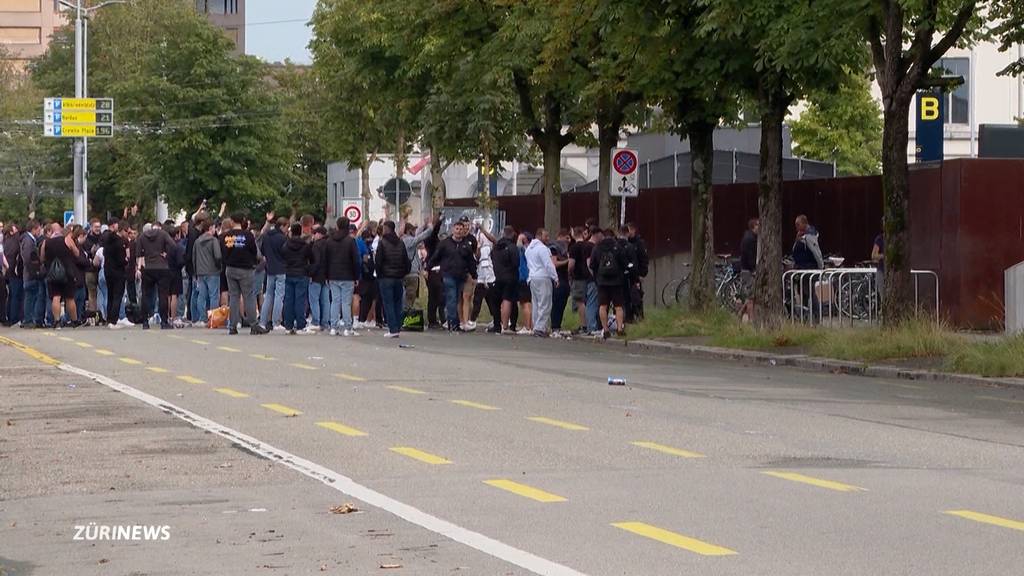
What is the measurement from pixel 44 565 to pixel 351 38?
124ft

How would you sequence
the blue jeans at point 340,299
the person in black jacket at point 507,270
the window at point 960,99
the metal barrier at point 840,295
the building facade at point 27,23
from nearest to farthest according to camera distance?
the metal barrier at point 840,295
the blue jeans at point 340,299
the person in black jacket at point 507,270
the window at point 960,99
the building facade at point 27,23

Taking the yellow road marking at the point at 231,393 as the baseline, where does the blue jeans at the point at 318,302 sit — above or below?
above

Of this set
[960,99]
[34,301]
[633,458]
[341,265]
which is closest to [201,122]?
[960,99]

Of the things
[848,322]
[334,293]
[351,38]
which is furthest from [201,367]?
[351,38]

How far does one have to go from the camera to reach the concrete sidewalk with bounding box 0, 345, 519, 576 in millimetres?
8719

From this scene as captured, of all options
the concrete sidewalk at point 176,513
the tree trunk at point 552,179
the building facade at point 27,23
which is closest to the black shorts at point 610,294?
the tree trunk at point 552,179

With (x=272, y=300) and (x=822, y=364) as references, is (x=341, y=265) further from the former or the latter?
(x=822, y=364)

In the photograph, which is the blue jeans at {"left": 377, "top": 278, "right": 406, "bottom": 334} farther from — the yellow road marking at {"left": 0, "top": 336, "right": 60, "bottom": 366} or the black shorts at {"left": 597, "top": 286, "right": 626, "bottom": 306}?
the yellow road marking at {"left": 0, "top": 336, "right": 60, "bottom": 366}

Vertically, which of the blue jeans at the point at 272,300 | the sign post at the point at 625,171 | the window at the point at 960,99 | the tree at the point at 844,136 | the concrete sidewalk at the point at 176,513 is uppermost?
the window at the point at 960,99

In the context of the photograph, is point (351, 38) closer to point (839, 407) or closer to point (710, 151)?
point (710, 151)

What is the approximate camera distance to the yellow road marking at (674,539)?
8906mm

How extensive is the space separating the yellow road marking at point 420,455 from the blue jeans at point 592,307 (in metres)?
16.6

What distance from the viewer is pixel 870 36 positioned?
934 inches

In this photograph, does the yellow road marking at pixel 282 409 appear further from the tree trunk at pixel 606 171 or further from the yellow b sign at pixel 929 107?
the tree trunk at pixel 606 171
